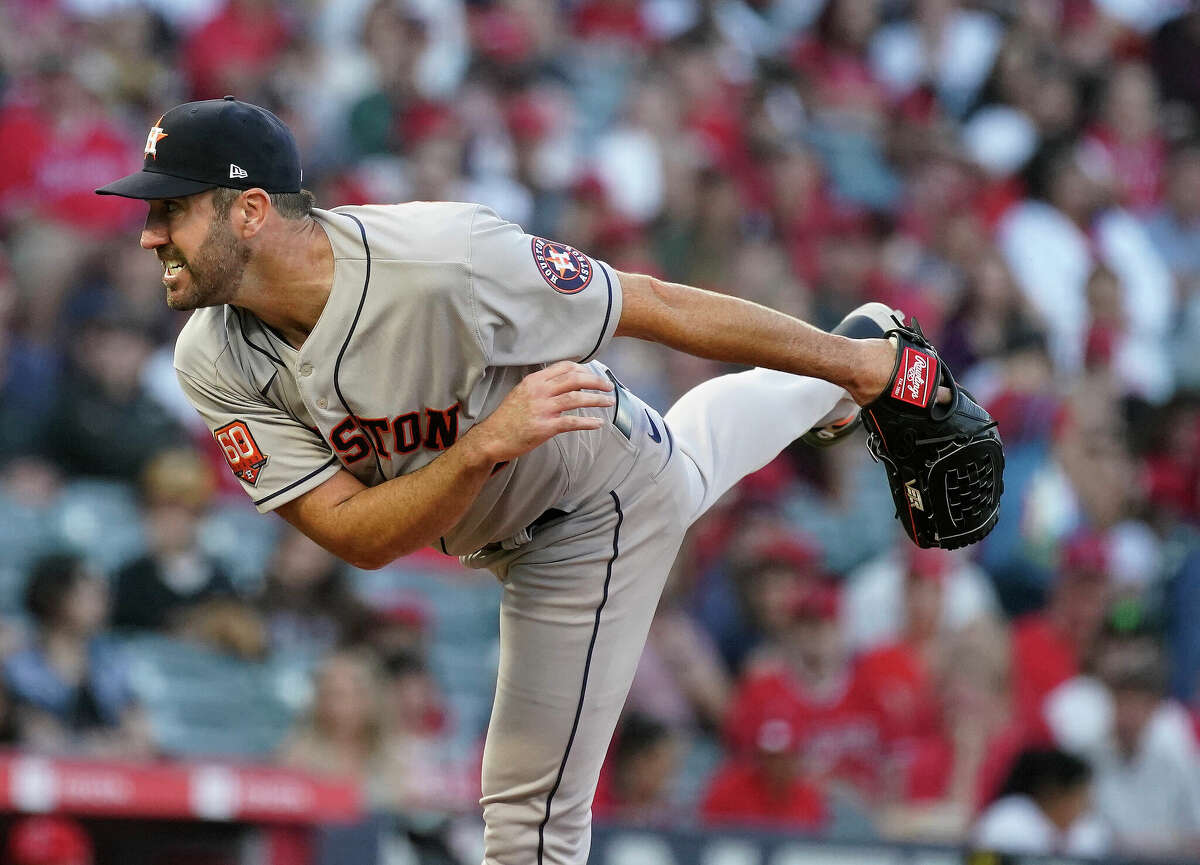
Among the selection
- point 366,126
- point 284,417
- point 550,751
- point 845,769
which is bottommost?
point 845,769

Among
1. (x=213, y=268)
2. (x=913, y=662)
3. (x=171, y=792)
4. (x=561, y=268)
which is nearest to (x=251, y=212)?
(x=213, y=268)

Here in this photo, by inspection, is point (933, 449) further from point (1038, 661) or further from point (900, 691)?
point (1038, 661)

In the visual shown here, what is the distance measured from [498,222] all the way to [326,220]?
1.17ft

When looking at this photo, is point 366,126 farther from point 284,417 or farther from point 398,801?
point 284,417

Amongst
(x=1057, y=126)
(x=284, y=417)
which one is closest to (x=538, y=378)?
(x=284, y=417)

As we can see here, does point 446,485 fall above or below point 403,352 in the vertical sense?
below

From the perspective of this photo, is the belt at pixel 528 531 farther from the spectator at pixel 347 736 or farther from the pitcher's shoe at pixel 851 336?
the spectator at pixel 347 736

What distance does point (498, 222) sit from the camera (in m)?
3.47

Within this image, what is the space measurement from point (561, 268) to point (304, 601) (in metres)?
3.41

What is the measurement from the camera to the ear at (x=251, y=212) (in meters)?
3.32

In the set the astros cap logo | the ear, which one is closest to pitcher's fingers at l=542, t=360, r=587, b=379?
the ear

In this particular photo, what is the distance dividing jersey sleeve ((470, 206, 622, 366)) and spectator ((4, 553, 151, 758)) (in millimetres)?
2971

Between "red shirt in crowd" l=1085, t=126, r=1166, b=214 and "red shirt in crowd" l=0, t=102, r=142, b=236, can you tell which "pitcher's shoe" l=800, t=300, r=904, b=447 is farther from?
"red shirt in crowd" l=1085, t=126, r=1166, b=214

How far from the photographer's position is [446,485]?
3297 mm
